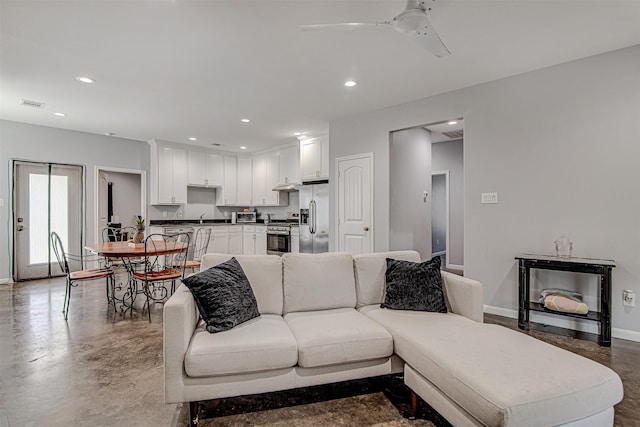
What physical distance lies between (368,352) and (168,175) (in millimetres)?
6053

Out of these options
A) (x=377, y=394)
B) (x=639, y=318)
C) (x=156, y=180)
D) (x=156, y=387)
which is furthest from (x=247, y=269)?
(x=156, y=180)

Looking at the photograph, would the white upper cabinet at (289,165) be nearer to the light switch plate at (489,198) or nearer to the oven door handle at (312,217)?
the oven door handle at (312,217)

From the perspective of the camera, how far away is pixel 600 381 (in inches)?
53.7

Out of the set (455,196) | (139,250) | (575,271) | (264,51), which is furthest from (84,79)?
(455,196)

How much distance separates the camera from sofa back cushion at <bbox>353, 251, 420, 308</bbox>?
258 cm

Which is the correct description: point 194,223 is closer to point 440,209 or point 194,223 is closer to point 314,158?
point 314,158

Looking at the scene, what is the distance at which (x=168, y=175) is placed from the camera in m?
6.66

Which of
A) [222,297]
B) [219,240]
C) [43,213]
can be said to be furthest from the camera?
[219,240]

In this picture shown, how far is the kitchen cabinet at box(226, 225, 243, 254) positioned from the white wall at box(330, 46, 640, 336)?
481 centimetres

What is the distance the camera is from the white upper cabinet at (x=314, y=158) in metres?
5.65

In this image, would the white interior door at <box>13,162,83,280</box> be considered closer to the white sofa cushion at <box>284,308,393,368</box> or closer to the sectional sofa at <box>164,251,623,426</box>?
the sectional sofa at <box>164,251,623,426</box>

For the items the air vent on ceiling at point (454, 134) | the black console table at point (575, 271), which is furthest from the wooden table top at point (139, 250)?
the air vent on ceiling at point (454, 134)

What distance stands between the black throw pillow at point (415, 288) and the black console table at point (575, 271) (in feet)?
4.45

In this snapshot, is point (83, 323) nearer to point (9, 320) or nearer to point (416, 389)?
point (9, 320)
